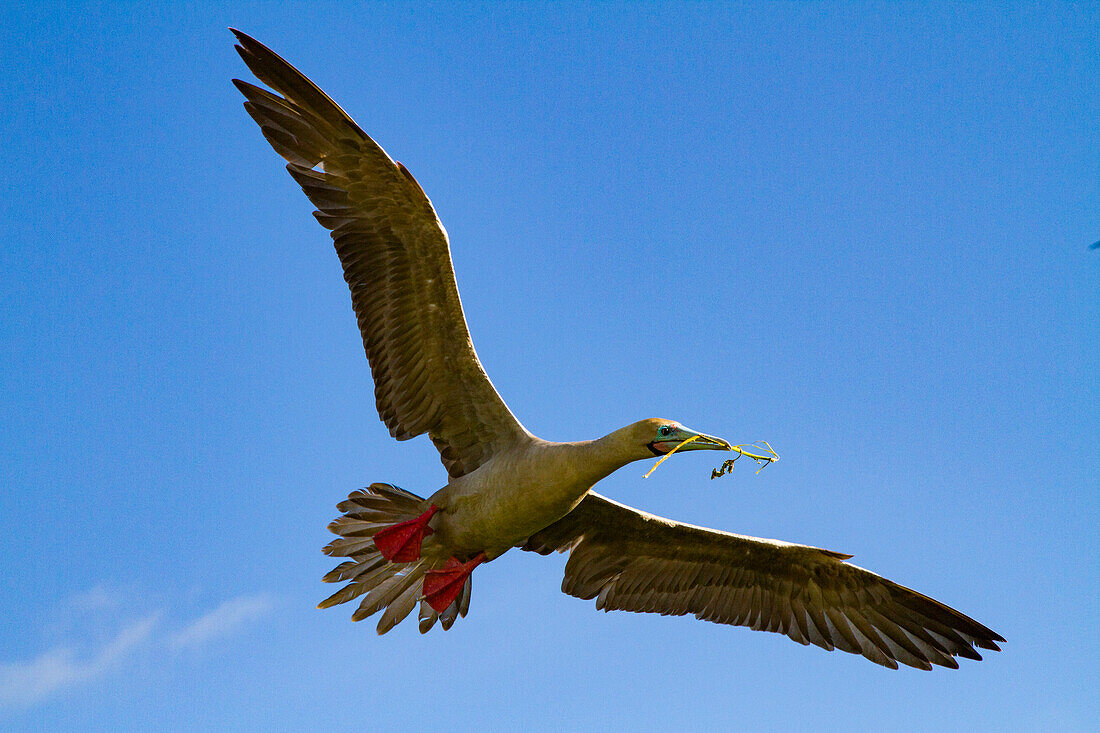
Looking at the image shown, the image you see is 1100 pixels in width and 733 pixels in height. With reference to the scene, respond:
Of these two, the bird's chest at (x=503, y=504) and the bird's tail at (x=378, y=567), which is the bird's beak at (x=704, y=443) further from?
the bird's tail at (x=378, y=567)

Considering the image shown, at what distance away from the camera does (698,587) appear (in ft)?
31.1

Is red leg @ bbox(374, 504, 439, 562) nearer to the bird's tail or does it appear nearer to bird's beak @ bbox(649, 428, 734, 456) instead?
the bird's tail

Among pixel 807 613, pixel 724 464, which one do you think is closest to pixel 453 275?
pixel 724 464

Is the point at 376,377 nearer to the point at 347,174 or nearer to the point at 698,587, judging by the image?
the point at 347,174

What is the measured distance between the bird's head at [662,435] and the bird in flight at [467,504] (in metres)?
0.01

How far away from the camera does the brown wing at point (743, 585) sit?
29.6ft

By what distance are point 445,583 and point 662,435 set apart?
7.75 ft

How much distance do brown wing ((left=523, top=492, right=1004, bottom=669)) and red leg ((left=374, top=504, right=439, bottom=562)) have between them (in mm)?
1446

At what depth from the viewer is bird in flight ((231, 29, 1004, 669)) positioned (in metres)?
7.77

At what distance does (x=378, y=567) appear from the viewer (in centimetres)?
831

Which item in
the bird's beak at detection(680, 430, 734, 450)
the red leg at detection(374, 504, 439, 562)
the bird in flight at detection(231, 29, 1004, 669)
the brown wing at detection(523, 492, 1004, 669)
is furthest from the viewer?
the brown wing at detection(523, 492, 1004, 669)

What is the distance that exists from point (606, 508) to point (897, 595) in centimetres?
282

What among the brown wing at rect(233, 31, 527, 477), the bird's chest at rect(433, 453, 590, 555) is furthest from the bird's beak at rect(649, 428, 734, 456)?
the brown wing at rect(233, 31, 527, 477)

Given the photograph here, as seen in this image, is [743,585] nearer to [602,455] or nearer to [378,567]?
[602,455]
